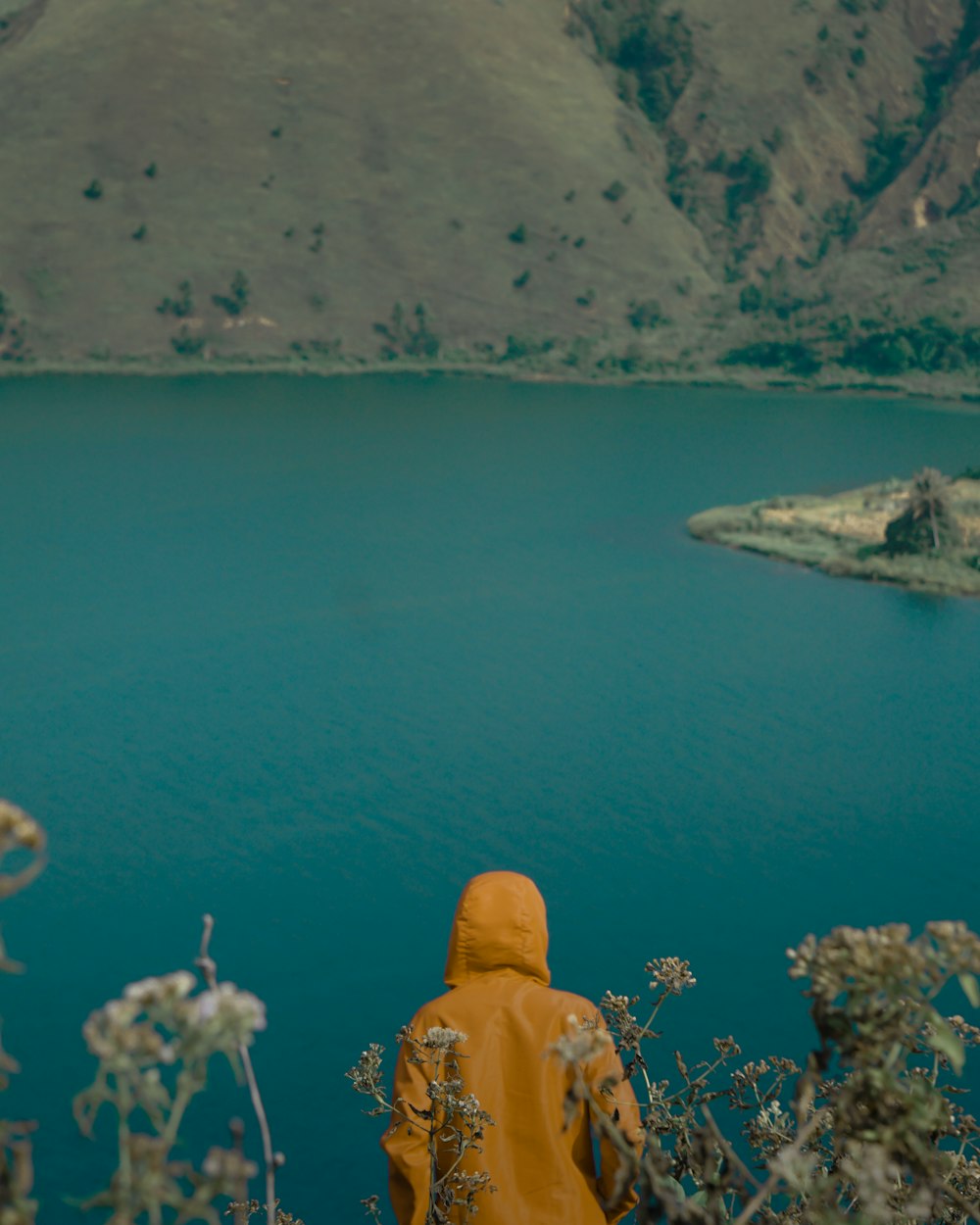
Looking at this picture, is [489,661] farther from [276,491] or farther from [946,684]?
[276,491]

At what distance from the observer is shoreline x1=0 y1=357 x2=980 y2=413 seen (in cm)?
6794

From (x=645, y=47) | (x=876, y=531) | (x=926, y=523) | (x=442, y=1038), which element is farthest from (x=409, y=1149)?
(x=645, y=47)

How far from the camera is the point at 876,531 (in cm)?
3409

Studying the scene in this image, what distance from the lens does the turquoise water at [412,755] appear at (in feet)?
43.5

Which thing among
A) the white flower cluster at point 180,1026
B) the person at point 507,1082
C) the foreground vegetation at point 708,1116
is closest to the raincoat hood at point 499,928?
the person at point 507,1082

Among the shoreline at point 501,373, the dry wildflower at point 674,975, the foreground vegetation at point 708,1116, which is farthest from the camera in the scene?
the shoreline at point 501,373

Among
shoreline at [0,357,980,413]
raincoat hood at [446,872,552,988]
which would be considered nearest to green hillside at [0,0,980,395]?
shoreline at [0,357,980,413]

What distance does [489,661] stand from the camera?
24203 millimetres

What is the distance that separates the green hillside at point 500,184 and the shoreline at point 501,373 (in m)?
0.95

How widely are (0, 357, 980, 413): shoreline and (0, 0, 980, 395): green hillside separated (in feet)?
3.11

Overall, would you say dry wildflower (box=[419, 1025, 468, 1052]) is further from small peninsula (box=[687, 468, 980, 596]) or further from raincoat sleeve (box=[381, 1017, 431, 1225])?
small peninsula (box=[687, 468, 980, 596])

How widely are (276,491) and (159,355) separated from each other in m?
36.4

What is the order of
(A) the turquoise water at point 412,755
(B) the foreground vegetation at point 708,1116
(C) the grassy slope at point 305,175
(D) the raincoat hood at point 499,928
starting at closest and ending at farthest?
1. (B) the foreground vegetation at point 708,1116
2. (D) the raincoat hood at point 499,928
3. (A) the turquoise water at point 412,755
4. (C) the grassy slope at point 305,175

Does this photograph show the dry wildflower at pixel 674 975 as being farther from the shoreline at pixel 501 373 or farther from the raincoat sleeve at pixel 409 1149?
the shoreline at pixel 501 373
